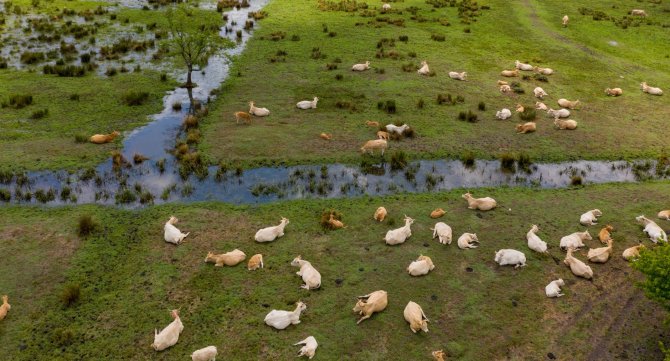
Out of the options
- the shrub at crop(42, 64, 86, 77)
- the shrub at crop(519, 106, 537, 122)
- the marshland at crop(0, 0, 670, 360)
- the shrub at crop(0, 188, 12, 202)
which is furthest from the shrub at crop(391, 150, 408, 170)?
the shrub at crop(42, 64, 86, 77)

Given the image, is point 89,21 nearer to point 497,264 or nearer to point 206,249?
point 206,249

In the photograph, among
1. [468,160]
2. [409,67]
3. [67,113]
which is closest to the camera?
[468,160]

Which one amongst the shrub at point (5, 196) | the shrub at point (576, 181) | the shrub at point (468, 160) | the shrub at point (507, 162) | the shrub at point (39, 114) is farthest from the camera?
the shrub at point (39, 114)

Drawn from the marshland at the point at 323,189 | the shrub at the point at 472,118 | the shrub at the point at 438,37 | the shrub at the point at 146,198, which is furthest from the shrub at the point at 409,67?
the shrub at the point at 146,198

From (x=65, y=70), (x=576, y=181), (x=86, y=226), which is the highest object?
(x=65, y=70)

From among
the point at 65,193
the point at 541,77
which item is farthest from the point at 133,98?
the point at 541,77

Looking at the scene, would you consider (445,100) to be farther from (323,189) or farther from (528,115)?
(323,189)

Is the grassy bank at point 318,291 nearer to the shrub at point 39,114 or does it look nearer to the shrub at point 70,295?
the shrub at point 70,295
